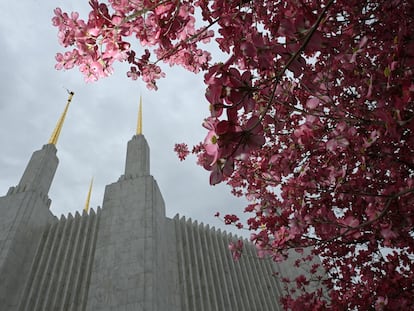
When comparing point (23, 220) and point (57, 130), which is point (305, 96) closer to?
point (23, 220)

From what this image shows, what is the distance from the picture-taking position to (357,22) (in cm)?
285

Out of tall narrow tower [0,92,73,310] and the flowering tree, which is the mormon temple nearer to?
tall narrow tower [0,92,73,310]

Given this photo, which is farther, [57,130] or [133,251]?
[57,130]

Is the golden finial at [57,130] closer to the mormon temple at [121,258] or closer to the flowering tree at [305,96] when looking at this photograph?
the mormon temple at [121,258]

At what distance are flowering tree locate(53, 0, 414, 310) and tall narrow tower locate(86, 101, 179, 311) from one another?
4567 millimetres

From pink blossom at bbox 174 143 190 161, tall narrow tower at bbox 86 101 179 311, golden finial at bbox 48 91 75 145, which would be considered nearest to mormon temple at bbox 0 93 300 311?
tall narrow tower at bbox 86 101 179 311

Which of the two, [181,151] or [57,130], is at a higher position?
[57,130]

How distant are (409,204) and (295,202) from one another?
47.7 inches

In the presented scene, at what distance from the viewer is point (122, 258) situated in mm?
8492

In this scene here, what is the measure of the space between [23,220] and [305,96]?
11149 millimetres

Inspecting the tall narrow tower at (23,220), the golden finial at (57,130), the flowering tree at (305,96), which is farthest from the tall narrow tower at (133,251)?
the golden finial at (57,130)

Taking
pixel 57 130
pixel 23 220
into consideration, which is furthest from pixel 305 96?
pixel 57 130

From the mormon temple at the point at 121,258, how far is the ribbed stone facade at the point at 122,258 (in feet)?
0.11

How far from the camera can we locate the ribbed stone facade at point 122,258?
823cm
